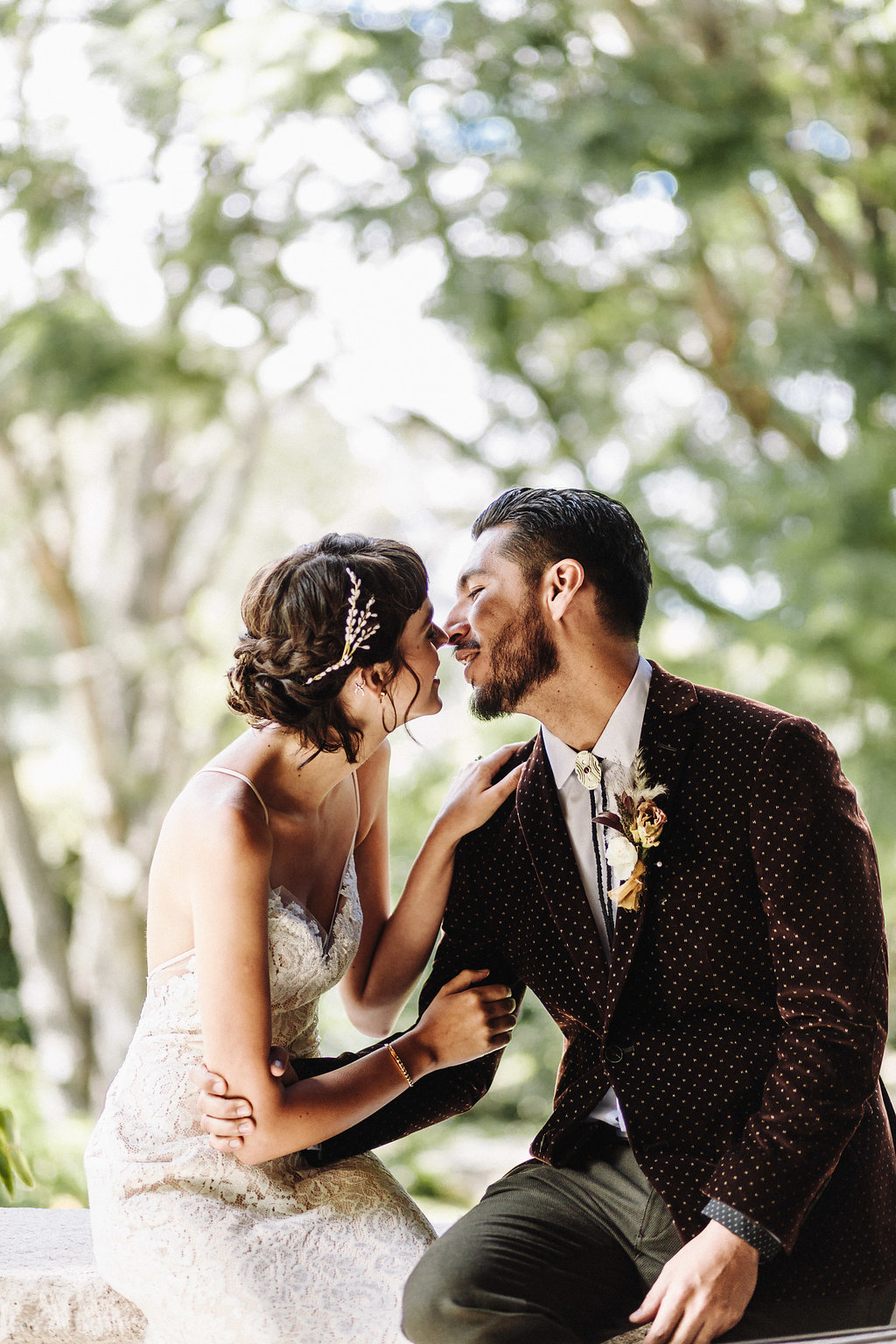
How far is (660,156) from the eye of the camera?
4.62m

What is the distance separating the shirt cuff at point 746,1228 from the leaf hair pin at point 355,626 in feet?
3.23

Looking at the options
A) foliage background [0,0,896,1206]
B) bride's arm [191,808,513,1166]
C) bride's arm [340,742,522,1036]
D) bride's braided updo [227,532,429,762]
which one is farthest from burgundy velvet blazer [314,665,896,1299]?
foliage background [0,0,896,1206]

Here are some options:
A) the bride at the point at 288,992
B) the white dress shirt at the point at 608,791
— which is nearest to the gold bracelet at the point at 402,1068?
the bride at the point at 288,992

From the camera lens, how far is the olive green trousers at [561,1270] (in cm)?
173

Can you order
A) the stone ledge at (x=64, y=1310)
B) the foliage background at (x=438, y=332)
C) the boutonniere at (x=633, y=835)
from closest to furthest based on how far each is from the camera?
the boutonniere at (x=633, y=835) < the stone ledge at (x=64, y=1310) < the foliage background at (x=438, y=332)

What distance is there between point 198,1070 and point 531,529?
1.01 m

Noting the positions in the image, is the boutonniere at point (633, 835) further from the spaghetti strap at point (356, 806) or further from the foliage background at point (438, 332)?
the foliage background at point (438, 332)

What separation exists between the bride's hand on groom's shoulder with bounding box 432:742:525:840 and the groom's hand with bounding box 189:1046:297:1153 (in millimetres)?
509

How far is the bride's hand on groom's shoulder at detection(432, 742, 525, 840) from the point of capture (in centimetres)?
217

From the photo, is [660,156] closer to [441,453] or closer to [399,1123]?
[441,453]

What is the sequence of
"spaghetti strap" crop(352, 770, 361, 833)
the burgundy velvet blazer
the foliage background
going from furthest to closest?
the foliage background
"spaghetti strap" crop(352, 770, 361, 833)
the burgundy velvet blazer

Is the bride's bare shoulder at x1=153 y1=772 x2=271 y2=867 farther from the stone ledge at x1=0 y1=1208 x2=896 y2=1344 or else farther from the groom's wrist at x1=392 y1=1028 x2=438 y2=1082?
the stone ledge at x1=0 y1=1208 x2=896 y2=1344

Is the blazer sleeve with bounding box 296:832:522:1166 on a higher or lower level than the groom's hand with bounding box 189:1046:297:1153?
lower

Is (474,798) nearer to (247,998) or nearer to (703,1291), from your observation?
(247,998)
